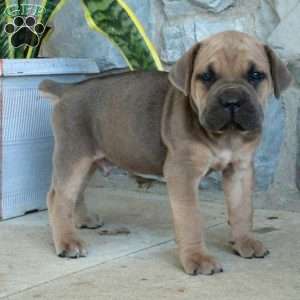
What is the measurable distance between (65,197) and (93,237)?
0.28 metres

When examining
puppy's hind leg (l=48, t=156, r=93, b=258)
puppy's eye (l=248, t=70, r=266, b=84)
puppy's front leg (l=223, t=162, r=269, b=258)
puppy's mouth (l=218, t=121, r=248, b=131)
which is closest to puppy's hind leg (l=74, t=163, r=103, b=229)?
puppy's hind leg (l=48, t=156, r=93, b=258)

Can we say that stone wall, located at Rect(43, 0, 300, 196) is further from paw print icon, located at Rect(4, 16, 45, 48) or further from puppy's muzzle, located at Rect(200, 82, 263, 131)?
puppy's muzzle, located at Rect(200, 82, 263, 131)

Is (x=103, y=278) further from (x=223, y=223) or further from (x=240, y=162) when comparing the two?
(x=223, y=223)

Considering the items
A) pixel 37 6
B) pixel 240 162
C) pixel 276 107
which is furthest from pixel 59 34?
pixel 240 162

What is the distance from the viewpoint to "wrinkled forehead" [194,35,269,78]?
2668 mm

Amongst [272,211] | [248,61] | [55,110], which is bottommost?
[272,211]

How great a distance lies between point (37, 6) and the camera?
152 inches

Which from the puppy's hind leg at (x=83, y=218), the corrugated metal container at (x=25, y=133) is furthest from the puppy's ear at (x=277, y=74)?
the corrugated metal container at (x=25, y=133)

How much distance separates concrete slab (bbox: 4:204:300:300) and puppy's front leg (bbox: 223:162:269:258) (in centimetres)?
7


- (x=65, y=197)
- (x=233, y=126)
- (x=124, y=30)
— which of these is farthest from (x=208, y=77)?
(x=124, y=30)

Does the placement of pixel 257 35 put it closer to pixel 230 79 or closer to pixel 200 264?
pixel 230 79

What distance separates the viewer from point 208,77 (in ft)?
8.89

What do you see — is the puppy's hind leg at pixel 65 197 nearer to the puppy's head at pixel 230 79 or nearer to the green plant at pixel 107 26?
the puppy's head at pixel 230 79

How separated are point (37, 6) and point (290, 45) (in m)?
1.33
